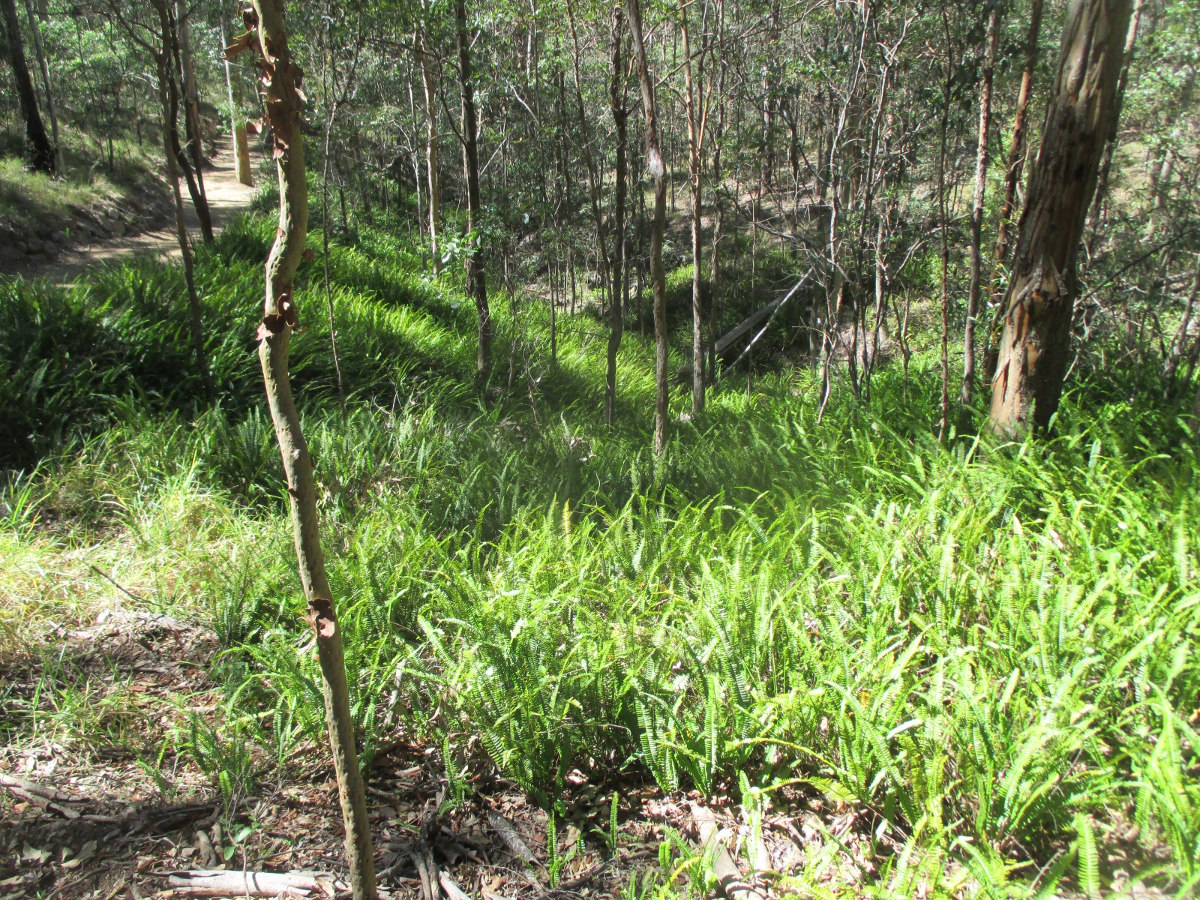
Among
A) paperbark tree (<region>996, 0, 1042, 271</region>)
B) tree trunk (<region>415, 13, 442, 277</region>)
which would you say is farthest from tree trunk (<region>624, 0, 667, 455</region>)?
tree trunk (<region>415, 13, 442, 277</region>)

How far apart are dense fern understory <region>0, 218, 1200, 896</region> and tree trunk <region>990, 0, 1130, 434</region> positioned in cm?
34

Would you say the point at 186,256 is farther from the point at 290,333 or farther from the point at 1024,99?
the point at 1024,99

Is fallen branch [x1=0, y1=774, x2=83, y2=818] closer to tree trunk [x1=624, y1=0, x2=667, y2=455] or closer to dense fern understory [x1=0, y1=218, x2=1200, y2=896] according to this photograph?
dense fern understory [x1=0, y1=218, x2=1200, y2=896]

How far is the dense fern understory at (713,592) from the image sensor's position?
6.15 feet

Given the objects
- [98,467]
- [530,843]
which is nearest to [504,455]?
[98,467]

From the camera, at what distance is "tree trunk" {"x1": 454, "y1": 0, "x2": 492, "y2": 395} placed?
5.99 metres

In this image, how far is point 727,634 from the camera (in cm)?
238

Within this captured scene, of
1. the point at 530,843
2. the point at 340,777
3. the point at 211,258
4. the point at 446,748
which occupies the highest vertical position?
the point at 211,258

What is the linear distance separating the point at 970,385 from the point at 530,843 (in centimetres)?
385

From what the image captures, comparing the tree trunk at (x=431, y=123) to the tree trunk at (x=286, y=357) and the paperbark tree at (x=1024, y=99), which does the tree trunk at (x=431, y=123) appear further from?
the tree trunk at (x=286, y=357)

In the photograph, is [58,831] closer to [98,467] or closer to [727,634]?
[727,634]

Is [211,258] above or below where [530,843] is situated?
above

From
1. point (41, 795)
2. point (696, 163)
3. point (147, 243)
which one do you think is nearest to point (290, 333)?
point (41, 795)

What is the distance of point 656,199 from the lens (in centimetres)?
434
